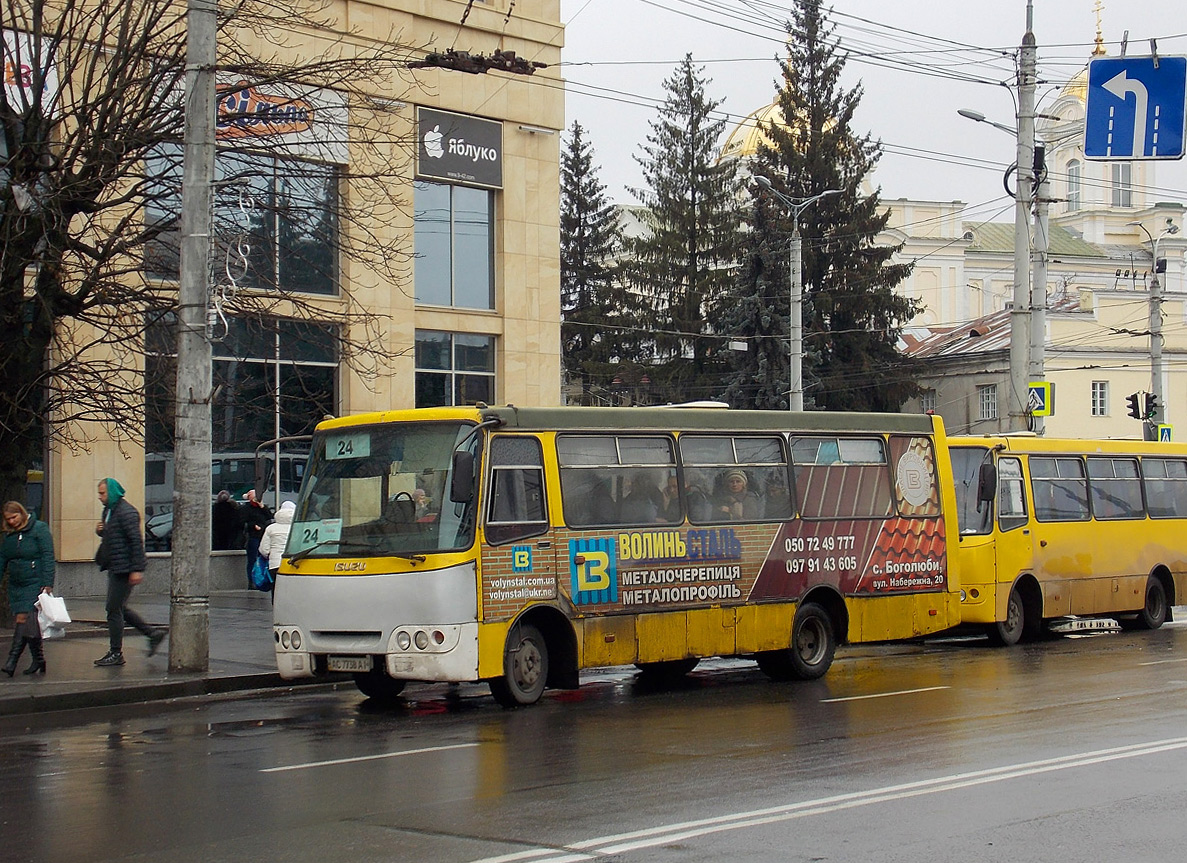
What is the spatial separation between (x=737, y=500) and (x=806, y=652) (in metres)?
1.89

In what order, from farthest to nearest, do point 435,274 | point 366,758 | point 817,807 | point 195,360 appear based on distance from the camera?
point 435,274
point 195,360
point 366,758
point 817,807

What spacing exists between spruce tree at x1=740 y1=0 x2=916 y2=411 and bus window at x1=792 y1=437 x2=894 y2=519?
40.3m

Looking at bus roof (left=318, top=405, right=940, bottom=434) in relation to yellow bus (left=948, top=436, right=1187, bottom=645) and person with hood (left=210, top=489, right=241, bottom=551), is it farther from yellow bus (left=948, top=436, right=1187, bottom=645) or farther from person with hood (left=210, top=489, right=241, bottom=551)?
person with hood (left=210, top=489, right=241, bottom=551)

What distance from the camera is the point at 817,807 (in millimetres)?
8070

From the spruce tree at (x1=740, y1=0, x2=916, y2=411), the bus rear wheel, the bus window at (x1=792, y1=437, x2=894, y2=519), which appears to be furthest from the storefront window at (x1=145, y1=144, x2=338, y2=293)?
the spruce tree at (x1=740, y1=0, x2=916, y2=411)

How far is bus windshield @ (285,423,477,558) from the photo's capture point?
1273cm

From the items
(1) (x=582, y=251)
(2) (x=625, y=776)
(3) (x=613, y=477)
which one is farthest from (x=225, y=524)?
(1) (x=582, y=251)

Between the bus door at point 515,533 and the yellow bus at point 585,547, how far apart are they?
0.02 metres

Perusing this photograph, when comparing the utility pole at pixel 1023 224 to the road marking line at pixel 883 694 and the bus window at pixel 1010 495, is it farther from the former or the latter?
the road marking line at pixel 883 694

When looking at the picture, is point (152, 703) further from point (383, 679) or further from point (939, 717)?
point (939, 717)

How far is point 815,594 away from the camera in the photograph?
51.9 ft

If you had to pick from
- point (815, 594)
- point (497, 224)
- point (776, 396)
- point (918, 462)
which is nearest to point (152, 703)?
point (815, 594)

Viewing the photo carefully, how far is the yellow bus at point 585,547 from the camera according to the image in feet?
41.7

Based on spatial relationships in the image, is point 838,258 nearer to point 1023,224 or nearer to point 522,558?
point 1023,224
